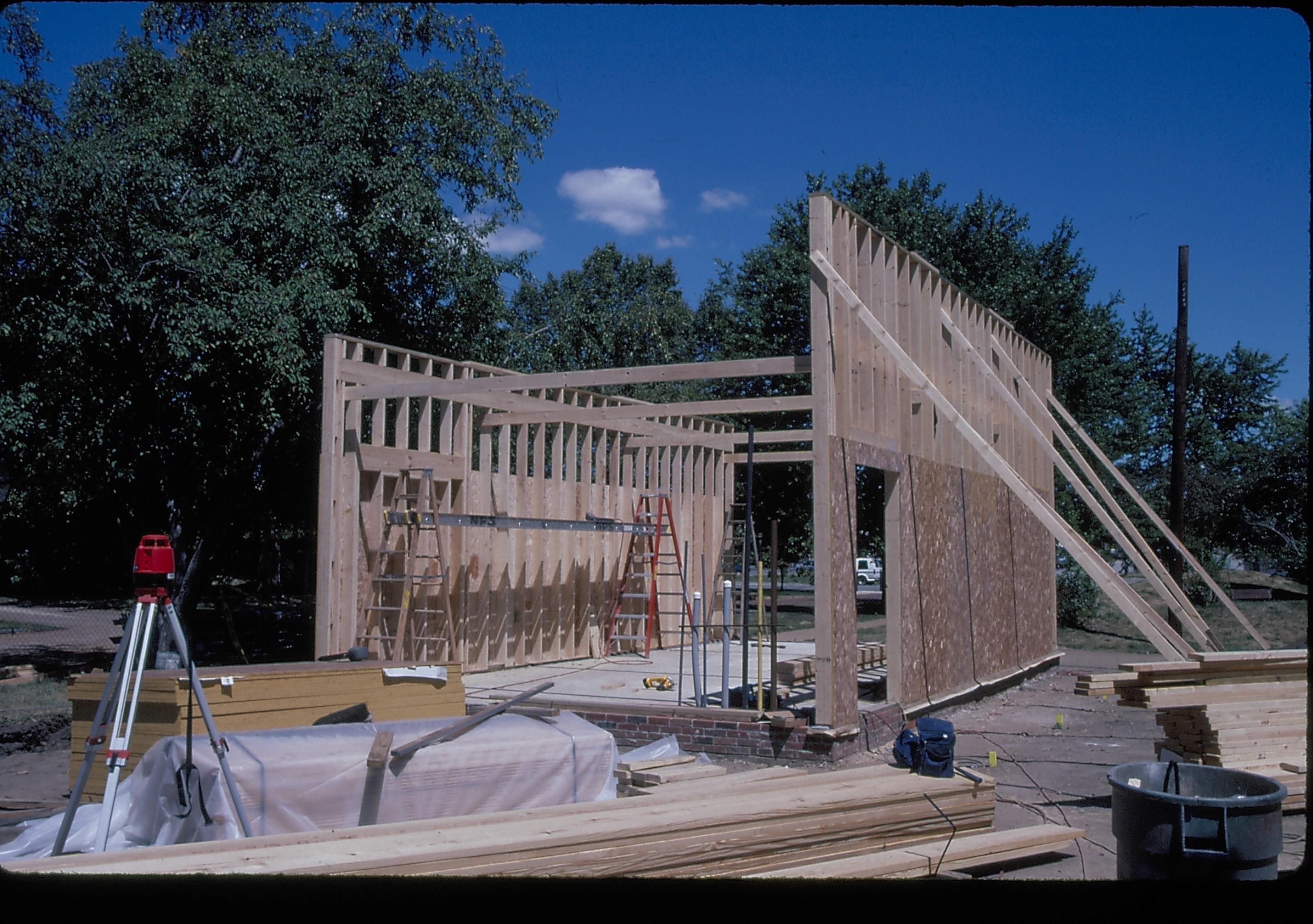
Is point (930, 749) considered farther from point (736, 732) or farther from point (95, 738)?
point (95, 738)

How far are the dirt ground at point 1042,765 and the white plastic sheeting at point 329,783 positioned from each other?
1045 mm

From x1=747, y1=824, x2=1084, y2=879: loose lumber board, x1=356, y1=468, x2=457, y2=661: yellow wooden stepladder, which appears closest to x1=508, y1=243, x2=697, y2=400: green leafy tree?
x1=356, y1=468, x2=457, y2=661: yellow wooden stepladder

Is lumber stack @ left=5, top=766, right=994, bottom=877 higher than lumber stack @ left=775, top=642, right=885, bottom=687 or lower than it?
lower

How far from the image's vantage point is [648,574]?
15.4m

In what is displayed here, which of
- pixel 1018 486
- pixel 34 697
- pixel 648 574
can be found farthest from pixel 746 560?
pixel 34 697

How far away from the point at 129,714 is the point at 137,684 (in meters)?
0.30

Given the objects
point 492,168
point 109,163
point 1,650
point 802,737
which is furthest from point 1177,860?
point 1,650

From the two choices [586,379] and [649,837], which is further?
[586,379]

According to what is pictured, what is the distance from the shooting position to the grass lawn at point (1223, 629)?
1938 centimetres

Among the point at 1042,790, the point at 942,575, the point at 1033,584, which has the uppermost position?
the point at 942,575

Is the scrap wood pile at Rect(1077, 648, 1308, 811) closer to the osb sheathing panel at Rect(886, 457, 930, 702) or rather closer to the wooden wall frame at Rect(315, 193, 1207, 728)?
the wooden wall frame at Rect(315, 193, 1207, 728)

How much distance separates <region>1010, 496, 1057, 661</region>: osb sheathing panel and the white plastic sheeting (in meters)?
8.66

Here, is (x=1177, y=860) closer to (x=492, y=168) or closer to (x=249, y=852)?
(x=249, y=852)

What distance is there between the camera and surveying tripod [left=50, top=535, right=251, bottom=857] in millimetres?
4754
